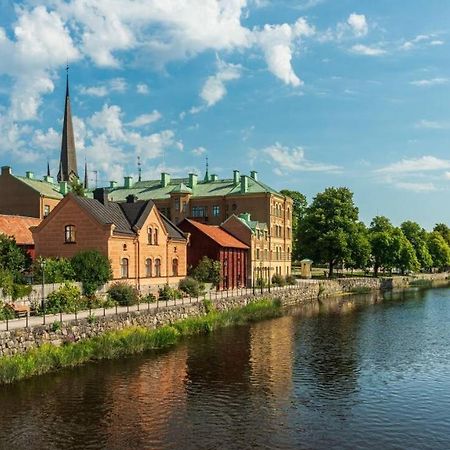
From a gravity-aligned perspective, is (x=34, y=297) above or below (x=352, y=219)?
below

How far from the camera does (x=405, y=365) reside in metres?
31.6

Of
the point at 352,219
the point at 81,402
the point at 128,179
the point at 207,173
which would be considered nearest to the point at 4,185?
the point at 128,179

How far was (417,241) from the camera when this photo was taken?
12850 centimetres

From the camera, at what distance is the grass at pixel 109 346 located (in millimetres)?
26922

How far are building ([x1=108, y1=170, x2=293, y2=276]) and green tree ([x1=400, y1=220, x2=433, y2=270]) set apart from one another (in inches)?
2052

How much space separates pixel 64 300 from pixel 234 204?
44.9m

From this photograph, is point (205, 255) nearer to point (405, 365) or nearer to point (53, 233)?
point (53, 233)

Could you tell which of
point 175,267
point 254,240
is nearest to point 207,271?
point 175,267

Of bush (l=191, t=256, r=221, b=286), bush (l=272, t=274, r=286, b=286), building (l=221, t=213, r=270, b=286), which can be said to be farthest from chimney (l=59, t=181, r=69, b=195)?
bush (l=272, t=274, r=286, b=286)

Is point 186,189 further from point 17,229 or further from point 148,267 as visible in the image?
point 148,267

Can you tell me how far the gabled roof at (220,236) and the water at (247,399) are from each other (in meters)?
24.4

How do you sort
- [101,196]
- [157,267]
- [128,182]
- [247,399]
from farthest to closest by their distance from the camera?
[128,182], [157,267], [101,196], [247,399]

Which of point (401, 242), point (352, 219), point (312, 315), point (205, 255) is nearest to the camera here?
point (312, 315)

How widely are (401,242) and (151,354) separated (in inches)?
3316
